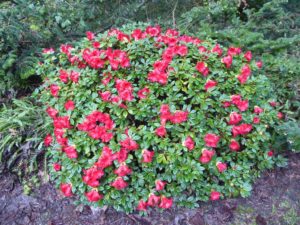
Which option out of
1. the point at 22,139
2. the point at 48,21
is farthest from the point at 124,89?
the point at 48,21

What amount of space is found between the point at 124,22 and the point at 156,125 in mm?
2056

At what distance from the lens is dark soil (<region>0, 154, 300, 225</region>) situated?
2469 millimetres

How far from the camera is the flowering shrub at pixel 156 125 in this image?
227 cm

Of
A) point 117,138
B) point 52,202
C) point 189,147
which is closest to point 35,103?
point 52,202

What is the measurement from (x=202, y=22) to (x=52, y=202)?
6.94ft

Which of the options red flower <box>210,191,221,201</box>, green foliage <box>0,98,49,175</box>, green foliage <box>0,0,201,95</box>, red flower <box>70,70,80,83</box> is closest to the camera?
red flower <box>210,191,221,201</box>

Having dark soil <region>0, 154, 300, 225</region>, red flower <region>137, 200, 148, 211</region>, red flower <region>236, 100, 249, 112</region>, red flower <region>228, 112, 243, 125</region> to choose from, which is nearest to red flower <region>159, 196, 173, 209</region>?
red flower <region>137, 200, 148, 211</region>

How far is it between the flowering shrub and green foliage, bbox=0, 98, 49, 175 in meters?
0.33

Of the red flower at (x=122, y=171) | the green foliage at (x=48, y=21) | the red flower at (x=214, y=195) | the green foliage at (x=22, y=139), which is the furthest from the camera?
the green foliage at (x=48, y=21)

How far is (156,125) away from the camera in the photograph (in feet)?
7.47

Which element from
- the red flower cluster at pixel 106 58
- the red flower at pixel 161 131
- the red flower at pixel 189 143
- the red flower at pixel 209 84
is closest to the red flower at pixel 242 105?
the red flower at pixel 209 84

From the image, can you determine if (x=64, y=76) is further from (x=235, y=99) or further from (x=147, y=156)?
(x=235, y=99)

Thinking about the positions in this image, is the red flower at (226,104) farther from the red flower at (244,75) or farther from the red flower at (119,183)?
the red flower at (119,183)

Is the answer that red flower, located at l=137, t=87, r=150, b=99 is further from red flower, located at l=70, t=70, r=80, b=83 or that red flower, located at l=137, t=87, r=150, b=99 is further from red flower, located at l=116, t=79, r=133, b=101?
red flower, located at l=70, t=70, r=80, b=83
